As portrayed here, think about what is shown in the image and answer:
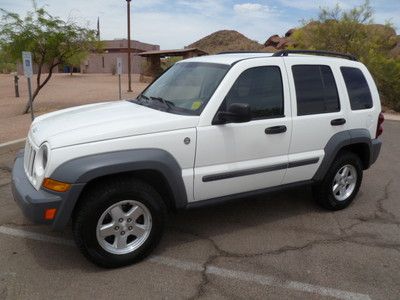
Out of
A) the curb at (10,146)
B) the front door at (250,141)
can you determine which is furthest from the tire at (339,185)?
the curb at (10,146)

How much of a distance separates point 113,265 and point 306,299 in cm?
157

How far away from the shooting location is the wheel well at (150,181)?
10.9ft

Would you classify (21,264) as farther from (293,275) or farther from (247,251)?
(293,275)

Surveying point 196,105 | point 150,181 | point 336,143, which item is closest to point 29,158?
point 150,181

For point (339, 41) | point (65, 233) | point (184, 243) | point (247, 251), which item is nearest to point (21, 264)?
point (65, 233)

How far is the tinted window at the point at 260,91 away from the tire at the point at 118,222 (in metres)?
1.14

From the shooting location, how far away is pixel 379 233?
14.3ft

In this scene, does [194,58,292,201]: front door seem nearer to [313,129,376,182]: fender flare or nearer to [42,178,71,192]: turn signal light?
[313,129,376,182]: fender flare

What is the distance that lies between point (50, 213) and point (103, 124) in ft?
2.71

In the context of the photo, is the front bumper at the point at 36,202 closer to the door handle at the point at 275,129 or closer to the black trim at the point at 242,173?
the black trim at the point at 242,173

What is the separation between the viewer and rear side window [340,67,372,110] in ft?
15.6

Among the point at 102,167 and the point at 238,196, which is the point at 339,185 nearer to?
the point at 238,196

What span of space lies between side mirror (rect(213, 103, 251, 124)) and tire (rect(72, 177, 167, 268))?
2.83 ft

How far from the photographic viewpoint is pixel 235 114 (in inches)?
140
